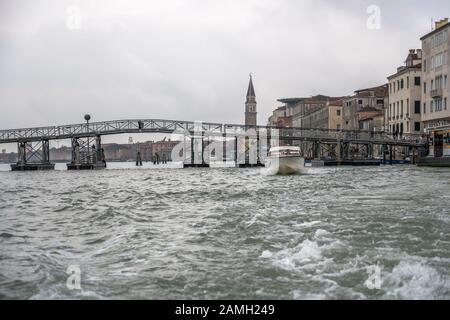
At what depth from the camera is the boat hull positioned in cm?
3438

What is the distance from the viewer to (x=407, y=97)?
202 feet

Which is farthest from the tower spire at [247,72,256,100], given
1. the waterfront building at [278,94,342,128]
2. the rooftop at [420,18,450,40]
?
the rooftop at [420,18,450,40]

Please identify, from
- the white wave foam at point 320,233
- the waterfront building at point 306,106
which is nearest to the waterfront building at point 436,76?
the white wave foam at point 320,233

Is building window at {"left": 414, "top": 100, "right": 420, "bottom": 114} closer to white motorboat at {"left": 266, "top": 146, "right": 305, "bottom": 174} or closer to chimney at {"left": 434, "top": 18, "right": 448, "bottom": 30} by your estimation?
chimney at {"left": 434, "top": 18, "right": 448, "bottom": 30}

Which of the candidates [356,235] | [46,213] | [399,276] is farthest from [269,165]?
[399,276]

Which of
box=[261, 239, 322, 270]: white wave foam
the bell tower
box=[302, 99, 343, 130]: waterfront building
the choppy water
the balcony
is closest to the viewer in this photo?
the choppy water

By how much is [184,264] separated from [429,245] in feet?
11.0

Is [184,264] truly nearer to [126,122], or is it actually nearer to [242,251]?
[242,251]

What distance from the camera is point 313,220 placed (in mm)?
9164

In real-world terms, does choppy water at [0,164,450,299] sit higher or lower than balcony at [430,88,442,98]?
lower

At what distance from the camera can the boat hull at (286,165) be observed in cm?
3438

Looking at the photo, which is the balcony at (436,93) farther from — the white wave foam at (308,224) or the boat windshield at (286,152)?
the white wave foam at (308,224)

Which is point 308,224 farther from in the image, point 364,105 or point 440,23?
point 364,105

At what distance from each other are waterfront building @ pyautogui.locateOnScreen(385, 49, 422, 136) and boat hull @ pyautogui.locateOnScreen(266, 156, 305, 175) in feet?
88.2
